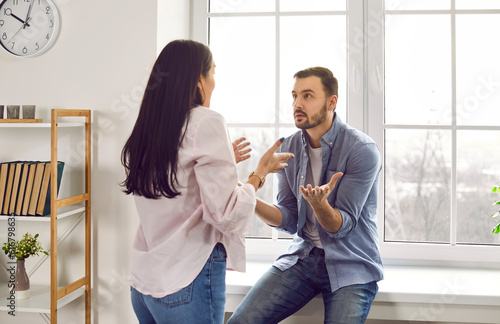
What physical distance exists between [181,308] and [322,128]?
1008 millimetres

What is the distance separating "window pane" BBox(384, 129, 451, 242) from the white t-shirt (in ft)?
1.77

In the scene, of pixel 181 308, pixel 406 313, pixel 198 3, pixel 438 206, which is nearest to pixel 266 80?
pixel 198 3

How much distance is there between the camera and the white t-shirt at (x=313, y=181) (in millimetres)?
1954

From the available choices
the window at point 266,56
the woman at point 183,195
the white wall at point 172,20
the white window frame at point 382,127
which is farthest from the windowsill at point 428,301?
the white wall at point 172,20

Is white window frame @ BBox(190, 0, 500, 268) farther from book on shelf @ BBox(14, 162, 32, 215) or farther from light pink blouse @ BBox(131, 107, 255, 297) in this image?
book on shelf @ BBox(14, 162, 32, 215)

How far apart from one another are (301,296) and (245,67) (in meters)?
1.16

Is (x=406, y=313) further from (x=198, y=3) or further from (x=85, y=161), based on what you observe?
(x=198, y=3)

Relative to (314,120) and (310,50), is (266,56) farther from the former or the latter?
(314,120)

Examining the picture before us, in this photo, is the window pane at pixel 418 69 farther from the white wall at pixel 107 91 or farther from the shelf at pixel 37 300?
the shelf at pixel 37 300

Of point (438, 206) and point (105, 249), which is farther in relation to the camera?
point (438, 206)

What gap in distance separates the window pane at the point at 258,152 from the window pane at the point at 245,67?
0.05 metres

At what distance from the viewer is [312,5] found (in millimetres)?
2398

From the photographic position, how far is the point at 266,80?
95.3 inches

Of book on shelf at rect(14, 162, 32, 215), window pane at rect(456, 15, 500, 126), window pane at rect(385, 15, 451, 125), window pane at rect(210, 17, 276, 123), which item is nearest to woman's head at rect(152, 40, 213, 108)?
book on shelf at rect(14, 162, 32, 215)
